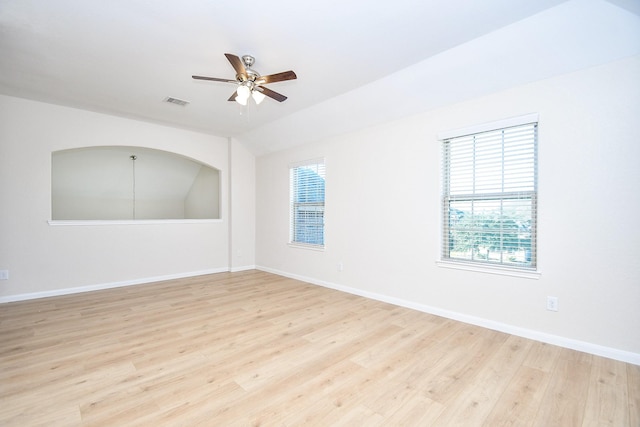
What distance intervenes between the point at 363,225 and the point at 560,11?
2.89m

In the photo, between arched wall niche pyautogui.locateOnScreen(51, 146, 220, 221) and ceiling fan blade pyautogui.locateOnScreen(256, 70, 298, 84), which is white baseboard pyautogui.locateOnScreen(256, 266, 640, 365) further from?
arched wall niche pyautogui.locateOnScreen(51, 146, 220, 221)

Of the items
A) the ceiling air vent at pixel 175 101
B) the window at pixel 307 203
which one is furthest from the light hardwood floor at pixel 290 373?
the ceiling air vent at pixel 175 101

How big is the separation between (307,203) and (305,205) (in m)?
0.06

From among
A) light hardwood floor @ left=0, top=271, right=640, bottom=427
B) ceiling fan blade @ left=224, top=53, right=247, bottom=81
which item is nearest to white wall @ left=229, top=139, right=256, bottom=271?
light hardwood floor @ left=0, top=271, right=640, bottom=427

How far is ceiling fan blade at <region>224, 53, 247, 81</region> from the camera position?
2.33 m

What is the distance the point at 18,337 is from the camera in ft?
8.93

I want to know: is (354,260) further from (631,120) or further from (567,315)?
(631,120)

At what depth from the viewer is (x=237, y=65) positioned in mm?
2463

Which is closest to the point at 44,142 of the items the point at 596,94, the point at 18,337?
the point at 18,337

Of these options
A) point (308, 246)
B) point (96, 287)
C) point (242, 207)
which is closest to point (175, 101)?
point (242, 207)

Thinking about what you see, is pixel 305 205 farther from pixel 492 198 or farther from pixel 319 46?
pixel 492 198

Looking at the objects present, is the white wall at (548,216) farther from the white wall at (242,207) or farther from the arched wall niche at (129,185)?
the arched wall niche at (129,185)

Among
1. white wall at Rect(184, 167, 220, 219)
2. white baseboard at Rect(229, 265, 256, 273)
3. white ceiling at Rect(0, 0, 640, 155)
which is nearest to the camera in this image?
white ceiling at Rect(0, 0, 640, 155)

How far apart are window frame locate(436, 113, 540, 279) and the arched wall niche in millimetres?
4604
